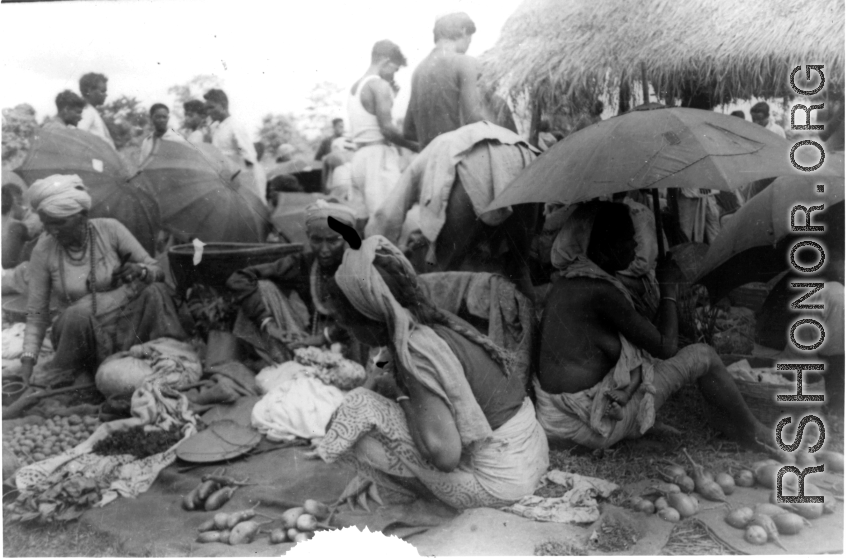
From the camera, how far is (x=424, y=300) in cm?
450

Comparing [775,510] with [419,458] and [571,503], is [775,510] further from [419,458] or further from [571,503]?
[419,458]

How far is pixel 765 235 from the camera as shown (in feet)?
14.8

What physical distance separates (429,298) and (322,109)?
121cm

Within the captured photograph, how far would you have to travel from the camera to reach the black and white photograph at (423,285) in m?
4.46

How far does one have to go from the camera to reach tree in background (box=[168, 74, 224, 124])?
464 centimetres

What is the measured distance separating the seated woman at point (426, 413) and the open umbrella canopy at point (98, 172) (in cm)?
123

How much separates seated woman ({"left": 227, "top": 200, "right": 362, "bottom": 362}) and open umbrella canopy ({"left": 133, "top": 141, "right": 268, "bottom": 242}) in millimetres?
252

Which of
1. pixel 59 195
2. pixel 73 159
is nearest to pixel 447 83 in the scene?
pixel 73 159

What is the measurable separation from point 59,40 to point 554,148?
9.56ft

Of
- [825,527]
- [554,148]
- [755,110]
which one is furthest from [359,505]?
[755,110]

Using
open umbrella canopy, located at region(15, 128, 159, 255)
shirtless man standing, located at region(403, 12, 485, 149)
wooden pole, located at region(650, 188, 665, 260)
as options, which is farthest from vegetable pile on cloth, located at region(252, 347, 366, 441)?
wooden pole, located at region(650, 188, 665, 260)

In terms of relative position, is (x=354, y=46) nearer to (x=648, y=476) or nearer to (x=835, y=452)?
(x=648, y=476)

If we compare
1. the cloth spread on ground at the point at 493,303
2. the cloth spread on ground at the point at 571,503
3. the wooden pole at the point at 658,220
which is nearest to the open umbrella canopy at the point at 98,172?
the cloth spread on ground at the point at 493,303

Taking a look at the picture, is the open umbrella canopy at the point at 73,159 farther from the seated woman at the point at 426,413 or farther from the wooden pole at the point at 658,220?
the wooden pole at the point at 658,220
